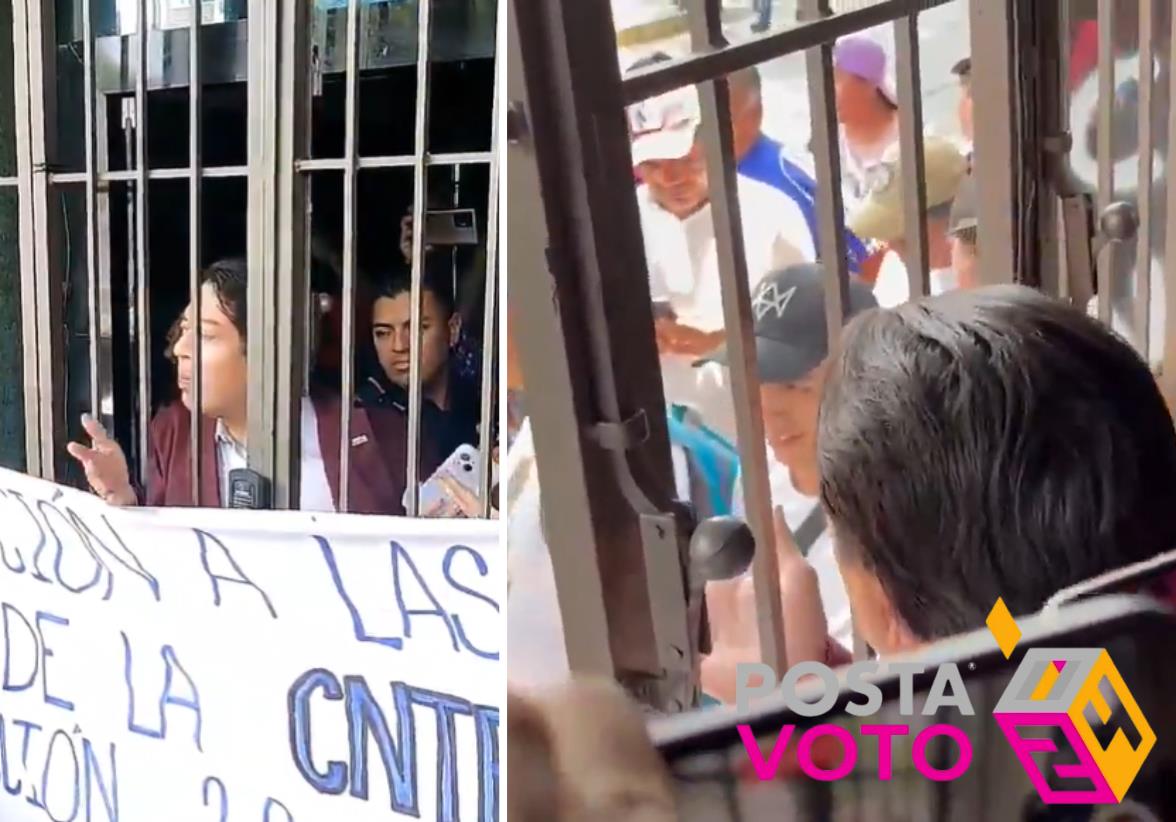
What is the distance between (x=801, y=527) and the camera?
555 millimetres

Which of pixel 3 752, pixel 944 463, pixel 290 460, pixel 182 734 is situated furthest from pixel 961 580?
pixel 3 752

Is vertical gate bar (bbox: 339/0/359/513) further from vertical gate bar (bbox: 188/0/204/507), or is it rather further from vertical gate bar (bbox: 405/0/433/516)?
vertical gate bar (bbox: 188/0/204/507)

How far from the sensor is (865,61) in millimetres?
540

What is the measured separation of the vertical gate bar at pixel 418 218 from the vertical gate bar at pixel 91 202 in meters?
0.31

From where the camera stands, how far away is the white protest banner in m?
0.77

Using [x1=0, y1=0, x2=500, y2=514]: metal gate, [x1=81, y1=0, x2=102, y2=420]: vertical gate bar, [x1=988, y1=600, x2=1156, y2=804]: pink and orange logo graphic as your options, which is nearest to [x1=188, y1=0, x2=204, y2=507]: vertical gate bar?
[x1=0, y1=0, x2=500, y2=514]: metal gate

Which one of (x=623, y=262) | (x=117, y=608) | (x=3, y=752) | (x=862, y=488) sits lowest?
(x=3, y=752)

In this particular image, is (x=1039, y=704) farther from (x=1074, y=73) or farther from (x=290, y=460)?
(x=290, y=460)

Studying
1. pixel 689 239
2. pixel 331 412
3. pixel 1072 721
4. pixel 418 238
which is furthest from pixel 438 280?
pixel 1072 721

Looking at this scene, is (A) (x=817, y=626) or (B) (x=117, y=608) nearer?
(A) (x=817, y=626)

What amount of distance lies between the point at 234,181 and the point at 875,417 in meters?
0.51

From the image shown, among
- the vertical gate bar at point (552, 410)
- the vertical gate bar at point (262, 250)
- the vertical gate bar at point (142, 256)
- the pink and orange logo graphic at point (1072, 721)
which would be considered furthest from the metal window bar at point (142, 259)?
the pink and orange logo graphic at point (1072, 721)

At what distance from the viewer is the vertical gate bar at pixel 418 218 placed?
0.73 m

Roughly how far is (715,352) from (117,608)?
0.60 m
